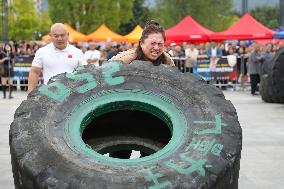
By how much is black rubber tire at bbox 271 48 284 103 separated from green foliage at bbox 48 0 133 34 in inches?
1830

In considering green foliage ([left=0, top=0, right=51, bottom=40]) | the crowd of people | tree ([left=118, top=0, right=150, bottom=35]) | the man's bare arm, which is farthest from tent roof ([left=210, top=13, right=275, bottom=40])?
tree ([left=118, top=0, right=150, bottom=35])

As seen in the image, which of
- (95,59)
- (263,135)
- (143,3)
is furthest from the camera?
(143,3)

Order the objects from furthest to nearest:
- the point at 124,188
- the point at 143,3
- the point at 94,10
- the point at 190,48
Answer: the point at 143,3 → the point at 94,10 → the point at 190,48 → the point at 124,188

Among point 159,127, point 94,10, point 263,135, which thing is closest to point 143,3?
point 94,10

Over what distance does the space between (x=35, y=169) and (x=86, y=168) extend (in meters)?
0.32

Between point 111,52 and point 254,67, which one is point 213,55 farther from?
point 111,52

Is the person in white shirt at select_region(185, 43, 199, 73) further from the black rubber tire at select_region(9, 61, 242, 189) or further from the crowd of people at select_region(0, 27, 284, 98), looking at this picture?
the black rubber tire at select_region(9, 61, 242, 189)

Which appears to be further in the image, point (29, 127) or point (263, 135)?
point (263, 135)

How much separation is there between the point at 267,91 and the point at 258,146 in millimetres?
8296

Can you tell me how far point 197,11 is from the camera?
73875 mm

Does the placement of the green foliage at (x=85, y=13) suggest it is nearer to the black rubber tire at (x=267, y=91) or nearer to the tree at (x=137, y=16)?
the tree at (x=137, y=16)

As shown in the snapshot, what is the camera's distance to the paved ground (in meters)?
7.71

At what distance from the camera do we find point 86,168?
169 inches

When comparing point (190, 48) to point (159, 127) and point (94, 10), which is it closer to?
point (159, 127)
